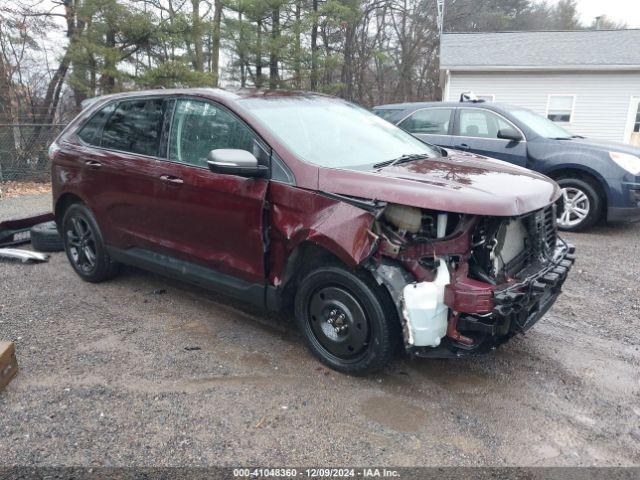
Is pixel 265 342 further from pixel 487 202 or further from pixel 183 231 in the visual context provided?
pixel 487 202

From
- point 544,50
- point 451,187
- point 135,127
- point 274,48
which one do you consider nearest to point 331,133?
point 451,187

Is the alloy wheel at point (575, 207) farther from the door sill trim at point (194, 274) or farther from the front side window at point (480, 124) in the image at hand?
the door sill trim at point (194, 274)

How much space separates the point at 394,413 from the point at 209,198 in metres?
1.87

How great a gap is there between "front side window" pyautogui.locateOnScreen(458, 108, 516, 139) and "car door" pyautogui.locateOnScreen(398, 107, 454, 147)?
7.7 inches

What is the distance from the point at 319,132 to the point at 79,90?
10.6m

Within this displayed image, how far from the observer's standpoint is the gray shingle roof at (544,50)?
52.3 ft

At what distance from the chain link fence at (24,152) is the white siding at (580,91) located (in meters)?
12.9

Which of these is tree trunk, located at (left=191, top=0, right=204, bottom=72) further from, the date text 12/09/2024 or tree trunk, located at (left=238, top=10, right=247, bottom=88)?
the date text 12/09/2024

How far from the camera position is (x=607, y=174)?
20.7 ft

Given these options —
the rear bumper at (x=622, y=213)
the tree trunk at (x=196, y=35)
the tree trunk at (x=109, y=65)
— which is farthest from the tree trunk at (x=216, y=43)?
the rear bumper at (x=622, y=213)

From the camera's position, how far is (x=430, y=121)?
774cm

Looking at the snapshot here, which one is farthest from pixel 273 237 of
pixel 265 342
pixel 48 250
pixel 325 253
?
pixel 48 250

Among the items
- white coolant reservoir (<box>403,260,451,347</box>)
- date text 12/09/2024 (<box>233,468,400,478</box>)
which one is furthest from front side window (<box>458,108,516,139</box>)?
date text 12/09/2024 (<box>233,468,400,478</box>)

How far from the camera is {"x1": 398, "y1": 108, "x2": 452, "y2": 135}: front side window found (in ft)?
25.0
